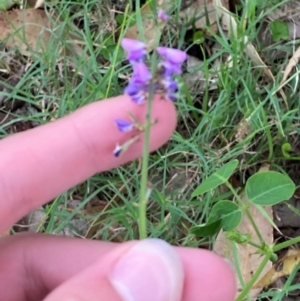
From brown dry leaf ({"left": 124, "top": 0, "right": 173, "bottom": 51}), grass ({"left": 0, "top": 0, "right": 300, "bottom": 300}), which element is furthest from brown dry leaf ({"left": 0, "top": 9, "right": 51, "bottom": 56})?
brown dry leaf ({"left": 124, "top": 0, "right": 173, "bottom": 51})

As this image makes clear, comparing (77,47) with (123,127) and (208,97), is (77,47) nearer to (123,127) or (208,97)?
(208,97)

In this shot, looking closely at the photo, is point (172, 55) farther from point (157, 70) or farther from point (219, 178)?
point (219, 178)

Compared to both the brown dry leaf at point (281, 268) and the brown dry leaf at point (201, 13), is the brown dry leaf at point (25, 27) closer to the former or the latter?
the brown dry leaf at point (201, 13)

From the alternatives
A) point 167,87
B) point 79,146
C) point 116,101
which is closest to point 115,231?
point 79,146

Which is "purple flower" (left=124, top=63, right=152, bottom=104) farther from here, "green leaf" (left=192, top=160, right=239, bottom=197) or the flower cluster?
"green leaf" (left=192, top=160, right=239, bottom=197)

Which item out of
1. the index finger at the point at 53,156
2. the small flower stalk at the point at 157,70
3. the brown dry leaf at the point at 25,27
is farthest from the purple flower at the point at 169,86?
the brown dry leaf at the point at 25,27

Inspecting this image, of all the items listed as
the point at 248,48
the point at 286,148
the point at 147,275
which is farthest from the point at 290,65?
the point at 147,275

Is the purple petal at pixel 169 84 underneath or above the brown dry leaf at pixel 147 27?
above
